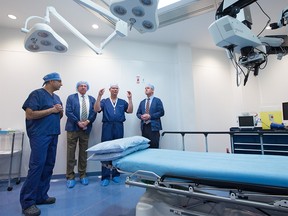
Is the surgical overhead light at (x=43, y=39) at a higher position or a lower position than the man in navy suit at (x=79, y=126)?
higher

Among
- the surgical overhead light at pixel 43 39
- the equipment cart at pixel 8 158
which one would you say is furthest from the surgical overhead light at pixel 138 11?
the equipment cart at pixel 8 158

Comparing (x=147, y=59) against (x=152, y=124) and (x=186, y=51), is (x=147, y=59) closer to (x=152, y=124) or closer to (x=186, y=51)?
(x=186, y=51)

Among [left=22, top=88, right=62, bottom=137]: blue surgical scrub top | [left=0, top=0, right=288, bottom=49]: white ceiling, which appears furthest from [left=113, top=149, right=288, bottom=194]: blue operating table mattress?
[left=0, top=0, right=288, bottom=49]: white ceiling

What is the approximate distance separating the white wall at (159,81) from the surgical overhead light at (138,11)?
96.0 inches

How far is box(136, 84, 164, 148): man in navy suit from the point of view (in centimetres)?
340

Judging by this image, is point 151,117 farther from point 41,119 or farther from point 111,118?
point 41,119

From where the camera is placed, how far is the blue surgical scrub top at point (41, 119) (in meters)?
2.04

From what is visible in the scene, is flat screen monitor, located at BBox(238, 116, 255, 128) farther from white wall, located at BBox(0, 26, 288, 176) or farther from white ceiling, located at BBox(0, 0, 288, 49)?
white ceiling, located at BBox(0, 0, 288, 49)

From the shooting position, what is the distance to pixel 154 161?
144cm

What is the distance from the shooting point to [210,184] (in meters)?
1.16

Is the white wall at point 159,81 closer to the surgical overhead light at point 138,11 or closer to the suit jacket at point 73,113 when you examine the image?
the suit jacket at point 73,113

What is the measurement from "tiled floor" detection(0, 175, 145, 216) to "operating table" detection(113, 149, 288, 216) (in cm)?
70

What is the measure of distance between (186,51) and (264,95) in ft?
7.37

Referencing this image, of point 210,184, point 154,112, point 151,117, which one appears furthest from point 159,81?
point 210,184
